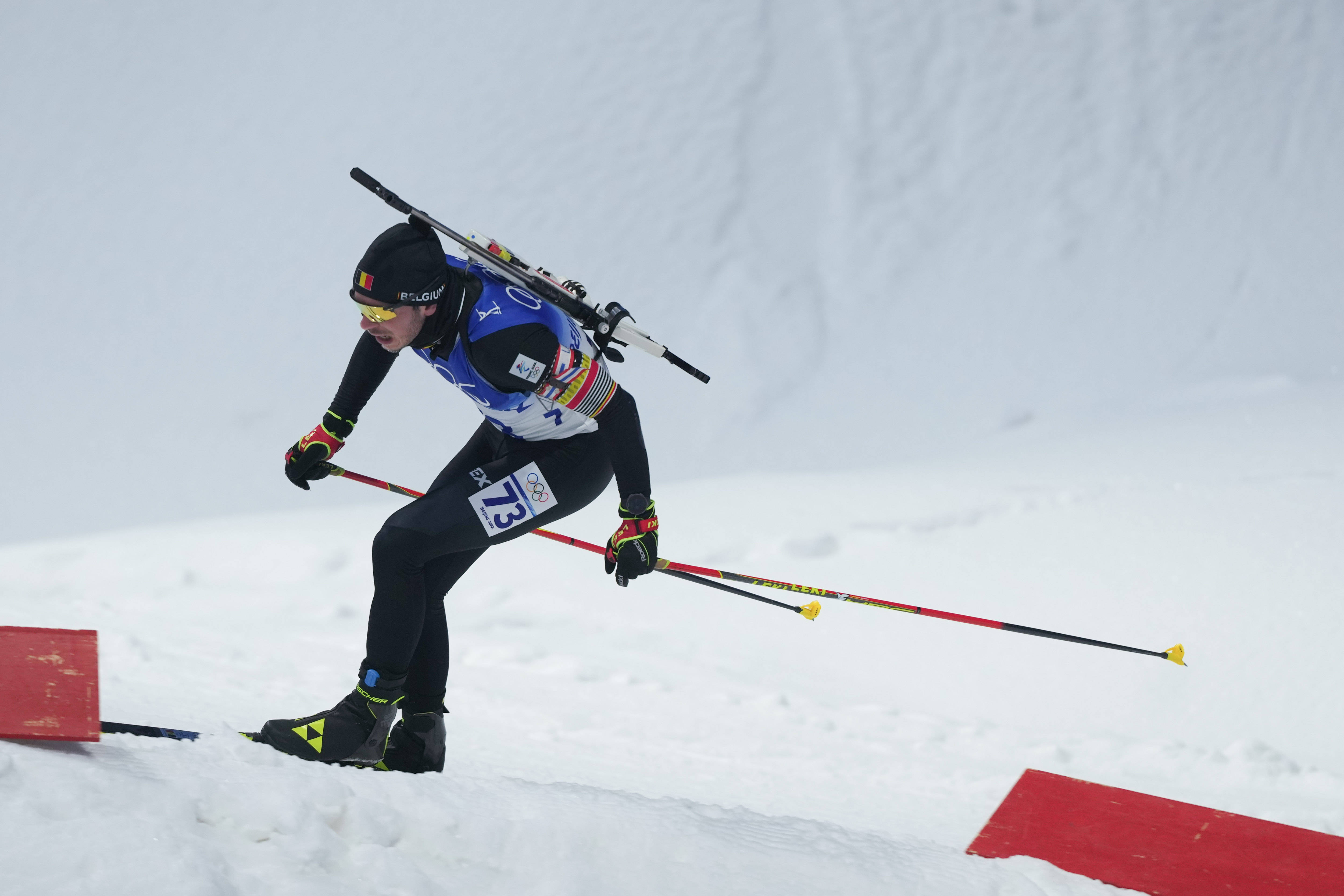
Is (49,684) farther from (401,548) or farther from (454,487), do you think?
(454,487)

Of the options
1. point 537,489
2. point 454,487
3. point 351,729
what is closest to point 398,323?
point 454,487

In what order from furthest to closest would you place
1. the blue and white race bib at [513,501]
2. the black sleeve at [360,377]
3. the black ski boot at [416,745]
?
the black sleeve at [360,377]
the black ski boot at [416,745]
the blue and white race bib at [513,501]

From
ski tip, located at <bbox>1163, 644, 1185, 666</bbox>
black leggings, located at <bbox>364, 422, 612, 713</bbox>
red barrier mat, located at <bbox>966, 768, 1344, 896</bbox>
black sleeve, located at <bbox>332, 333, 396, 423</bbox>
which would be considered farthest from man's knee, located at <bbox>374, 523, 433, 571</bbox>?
ski tip, located at <bbox>1163, 644, 1185, 666</bbox>

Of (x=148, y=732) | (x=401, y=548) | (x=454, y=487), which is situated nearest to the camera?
(x=148, y=732)

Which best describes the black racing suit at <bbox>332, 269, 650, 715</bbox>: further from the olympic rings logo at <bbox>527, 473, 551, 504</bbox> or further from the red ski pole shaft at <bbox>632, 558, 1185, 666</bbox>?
the red ski pole shaft at <bbox>632, 558, 1185, 666</bbox>

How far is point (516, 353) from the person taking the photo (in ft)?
8.63

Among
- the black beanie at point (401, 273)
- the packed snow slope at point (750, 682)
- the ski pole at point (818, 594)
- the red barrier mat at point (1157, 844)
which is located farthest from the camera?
the ski pole at point (818, 594)

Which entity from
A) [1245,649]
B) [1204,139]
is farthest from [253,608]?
[1204,139]

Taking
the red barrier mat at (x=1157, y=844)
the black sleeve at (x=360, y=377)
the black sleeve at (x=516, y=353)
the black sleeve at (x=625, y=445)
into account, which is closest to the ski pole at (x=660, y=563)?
the black sleeve at (x=360, y=377)

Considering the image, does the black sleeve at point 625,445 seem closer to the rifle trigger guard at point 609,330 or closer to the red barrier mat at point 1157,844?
the rifle trigger guard at point 609,330

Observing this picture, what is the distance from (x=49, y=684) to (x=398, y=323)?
3.35 ft

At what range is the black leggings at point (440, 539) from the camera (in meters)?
2.68

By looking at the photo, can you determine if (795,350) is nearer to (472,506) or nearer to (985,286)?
(985,286)

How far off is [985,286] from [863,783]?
6.33 metres
